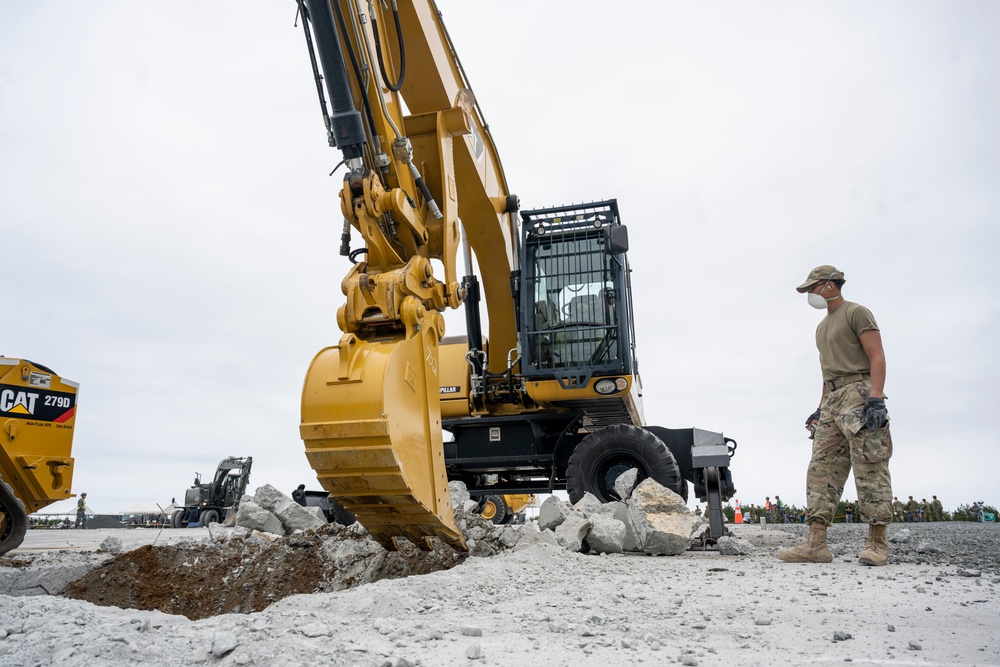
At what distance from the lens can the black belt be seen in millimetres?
4703

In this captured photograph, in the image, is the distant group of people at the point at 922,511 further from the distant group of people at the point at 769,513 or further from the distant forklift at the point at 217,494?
the distant forklift at the point at 217,494

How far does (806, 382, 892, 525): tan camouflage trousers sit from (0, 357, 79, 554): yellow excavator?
6306 mm

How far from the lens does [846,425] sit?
4.59 m

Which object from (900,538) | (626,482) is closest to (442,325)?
(626,482)

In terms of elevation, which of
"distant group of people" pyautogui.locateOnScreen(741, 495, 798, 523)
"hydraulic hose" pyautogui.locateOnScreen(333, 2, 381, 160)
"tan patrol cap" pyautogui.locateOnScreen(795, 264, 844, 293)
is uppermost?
"hydraulic hose" pyautogui.locateOnScreen(333, 2, 381, 160)

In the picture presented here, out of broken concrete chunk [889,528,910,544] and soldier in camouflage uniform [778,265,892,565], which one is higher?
soldier in camouflage uniform [778,265,892,565]

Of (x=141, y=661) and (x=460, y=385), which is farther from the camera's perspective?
(x=460, y=385)

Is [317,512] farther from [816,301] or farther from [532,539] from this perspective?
[816,301]

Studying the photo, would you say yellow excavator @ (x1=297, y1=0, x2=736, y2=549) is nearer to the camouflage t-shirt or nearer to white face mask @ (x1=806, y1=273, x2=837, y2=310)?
white face mask @ (x1=806, y1=273, x2=837, y2=310)

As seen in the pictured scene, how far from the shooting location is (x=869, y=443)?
450 cm

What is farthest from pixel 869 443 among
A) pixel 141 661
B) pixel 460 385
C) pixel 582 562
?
pixel 460 385

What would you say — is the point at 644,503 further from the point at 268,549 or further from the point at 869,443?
the point at 268,549

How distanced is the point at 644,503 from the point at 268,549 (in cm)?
324

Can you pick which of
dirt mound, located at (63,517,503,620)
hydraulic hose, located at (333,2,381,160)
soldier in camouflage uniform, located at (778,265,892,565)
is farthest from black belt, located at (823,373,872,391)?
hydraulic hose, located at (333,2,381,160)
